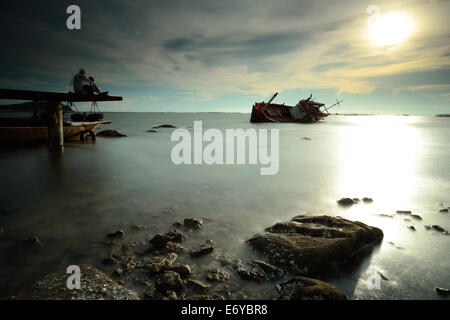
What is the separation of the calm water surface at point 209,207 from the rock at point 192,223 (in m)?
0.17

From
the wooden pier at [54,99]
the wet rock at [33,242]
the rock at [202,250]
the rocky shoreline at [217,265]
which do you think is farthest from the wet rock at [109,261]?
the wooden pier at [54,99]

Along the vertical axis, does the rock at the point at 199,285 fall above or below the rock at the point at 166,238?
below

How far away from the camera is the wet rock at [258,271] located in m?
3.51

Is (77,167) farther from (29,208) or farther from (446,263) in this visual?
(446,263)

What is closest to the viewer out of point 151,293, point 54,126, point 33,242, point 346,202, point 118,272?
point 151,293

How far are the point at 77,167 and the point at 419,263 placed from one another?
12.9 metres

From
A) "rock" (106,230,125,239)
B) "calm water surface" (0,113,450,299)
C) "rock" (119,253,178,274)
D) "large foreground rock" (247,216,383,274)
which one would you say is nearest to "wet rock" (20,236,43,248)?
"calm water surface" (0,113,450,299)

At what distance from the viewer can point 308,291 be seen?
2.90m

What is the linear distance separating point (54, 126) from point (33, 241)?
12.8 metres

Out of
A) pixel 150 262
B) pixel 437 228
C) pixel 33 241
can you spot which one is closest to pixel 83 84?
pixel 33 241

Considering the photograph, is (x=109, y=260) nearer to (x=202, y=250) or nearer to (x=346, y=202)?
(x=202, y=250)

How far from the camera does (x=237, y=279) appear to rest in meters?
3.50

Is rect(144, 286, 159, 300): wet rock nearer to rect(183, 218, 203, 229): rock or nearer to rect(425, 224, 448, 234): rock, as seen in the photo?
rect(183, 218, 203, 229): rock

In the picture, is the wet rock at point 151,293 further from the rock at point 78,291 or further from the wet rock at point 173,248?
the wet rock at point 173,248
